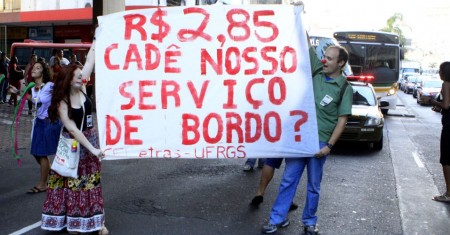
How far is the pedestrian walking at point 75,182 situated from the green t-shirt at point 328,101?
2.17m

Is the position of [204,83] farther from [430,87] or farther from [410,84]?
[410,84]

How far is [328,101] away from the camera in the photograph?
16.6 ft

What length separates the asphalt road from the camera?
18.7 ft

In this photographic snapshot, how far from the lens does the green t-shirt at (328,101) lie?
16.6ft

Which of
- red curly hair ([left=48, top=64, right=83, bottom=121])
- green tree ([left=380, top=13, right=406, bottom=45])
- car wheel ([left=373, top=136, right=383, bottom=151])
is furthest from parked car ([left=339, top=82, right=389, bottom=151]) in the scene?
green tree ([left=380, top=13, right=406, bottom=45])

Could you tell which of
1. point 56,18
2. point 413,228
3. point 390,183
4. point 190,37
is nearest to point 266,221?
point 413,228

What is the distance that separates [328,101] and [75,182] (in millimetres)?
2589

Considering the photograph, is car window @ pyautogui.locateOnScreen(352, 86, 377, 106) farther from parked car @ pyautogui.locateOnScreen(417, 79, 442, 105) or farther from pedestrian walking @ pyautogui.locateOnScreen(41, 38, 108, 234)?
parked car @ pyautogui.locateOnScreen(417, 79, 442, 105)

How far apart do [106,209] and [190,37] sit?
2347mm

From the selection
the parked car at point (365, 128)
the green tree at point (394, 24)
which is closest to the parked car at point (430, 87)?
the parked car at point (365, 128)

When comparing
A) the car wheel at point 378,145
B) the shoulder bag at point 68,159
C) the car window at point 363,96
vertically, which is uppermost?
the car window at point 363,96

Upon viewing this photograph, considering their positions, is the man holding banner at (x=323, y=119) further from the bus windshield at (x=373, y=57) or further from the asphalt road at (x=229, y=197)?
the bus windshield at (x=373, y=57)

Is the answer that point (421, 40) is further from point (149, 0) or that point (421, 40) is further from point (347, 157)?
point (347, 157)

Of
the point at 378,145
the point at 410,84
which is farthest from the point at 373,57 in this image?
the point at 410,84
